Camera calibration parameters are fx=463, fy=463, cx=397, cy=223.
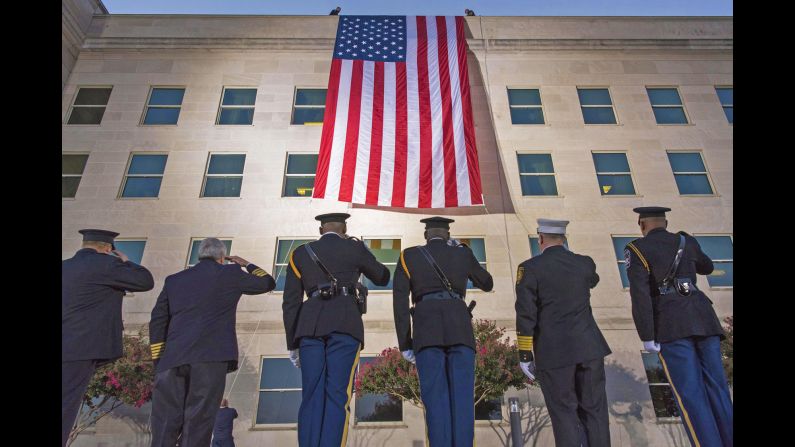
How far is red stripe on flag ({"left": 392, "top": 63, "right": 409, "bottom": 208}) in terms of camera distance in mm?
12625

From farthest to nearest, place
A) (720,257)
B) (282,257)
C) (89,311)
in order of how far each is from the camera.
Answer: (720,257) < (282,257) < (89,311)

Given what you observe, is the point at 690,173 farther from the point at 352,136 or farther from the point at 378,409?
the point at 378,409

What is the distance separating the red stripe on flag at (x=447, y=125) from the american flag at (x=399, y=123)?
0.03 m

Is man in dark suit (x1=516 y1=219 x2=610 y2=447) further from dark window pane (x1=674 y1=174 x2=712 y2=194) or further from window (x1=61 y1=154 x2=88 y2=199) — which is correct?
window (x1=61 y1=154 x2=88 y2=199)

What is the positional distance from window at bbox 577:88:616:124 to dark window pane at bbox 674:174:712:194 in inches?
119

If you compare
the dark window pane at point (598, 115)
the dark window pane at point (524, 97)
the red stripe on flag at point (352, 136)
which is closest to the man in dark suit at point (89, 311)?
the red stripe on flag at point (352, 136)

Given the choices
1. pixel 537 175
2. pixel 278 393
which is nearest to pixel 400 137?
pixel 537 175

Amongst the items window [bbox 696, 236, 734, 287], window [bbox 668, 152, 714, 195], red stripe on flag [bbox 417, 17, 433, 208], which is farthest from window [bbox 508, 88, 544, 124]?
window [bbox 696, 236, 734, 287]

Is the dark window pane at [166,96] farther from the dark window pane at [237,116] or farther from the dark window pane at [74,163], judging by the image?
the dark window pane at [74,163]

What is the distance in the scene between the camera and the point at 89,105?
1680cm

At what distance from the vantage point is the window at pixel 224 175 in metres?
15.0

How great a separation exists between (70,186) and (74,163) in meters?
0.94

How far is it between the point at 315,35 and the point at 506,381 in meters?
14.9

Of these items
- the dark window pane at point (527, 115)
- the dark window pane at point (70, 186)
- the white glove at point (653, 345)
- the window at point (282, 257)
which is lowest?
the white glove at point (653, 345)
